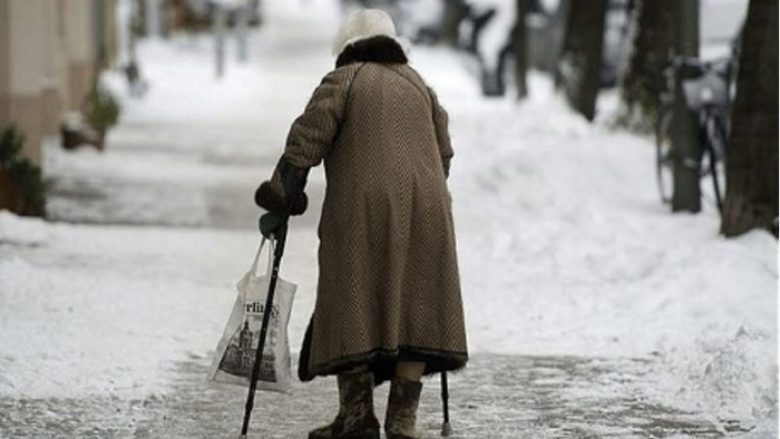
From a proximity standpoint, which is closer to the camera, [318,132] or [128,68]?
[318,132]

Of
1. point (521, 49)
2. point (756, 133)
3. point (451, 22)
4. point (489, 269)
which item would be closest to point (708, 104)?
point (756, 133)

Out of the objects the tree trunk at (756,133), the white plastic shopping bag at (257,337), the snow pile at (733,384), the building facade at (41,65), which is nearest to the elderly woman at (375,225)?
the white plastic shopping bag at (257,337)

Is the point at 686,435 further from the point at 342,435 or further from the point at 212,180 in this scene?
the point at 212,180

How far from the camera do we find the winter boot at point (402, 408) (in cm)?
811

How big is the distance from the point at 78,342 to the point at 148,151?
496 inches

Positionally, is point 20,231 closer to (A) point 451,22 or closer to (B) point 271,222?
(B) point 271,222

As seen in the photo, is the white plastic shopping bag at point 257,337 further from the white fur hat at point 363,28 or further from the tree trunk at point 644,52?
the tree trunk at point 644,52

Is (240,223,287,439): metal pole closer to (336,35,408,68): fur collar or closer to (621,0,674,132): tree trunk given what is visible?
(336,35,408,68): fur collar

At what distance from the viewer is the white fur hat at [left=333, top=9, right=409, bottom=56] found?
8.06m

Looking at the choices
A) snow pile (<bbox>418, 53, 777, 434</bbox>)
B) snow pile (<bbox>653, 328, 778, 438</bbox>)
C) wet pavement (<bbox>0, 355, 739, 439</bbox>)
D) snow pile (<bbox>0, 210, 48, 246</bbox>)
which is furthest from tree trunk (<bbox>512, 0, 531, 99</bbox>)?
snow pile (<bbox>653, 328, 778, 438</bbox>)

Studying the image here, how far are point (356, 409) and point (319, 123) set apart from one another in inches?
43.2

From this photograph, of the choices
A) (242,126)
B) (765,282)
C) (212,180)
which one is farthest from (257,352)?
(242,126)

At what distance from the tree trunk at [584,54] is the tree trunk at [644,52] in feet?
4.44

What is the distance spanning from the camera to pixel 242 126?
88.5 ft
